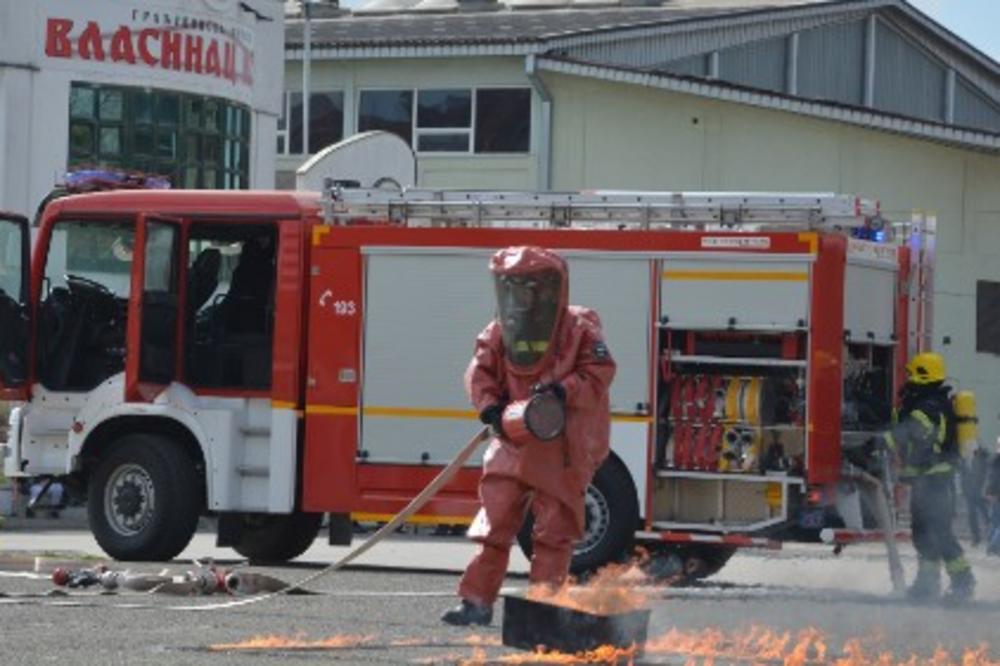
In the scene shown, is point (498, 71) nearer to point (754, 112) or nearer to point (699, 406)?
point (754, 112)

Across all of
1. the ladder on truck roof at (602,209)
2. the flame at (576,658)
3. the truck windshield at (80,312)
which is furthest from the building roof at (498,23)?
the flame at (576,658)

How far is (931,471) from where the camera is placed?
55.5ft

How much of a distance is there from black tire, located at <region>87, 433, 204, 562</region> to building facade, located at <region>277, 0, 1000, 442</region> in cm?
2085

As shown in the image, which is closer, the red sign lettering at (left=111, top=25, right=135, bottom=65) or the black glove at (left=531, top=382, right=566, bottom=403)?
the black glove at (left=531, top=382, right=566, bottom=403)

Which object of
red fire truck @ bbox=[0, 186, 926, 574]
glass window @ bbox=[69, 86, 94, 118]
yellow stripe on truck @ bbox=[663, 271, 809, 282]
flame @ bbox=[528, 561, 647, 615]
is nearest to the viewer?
flame @ bbox=[528, 561, 647, 615]

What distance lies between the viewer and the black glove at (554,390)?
12047 millimetres

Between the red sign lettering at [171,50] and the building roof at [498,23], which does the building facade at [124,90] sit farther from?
the building roof at [498,23]

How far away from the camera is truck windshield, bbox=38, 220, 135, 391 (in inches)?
765

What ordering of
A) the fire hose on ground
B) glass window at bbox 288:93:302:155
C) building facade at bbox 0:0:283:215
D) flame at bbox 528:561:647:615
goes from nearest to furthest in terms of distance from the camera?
flame at bbox 528:561:647:615
the fire hose on ground
building facade at bbox 0:0:283:215
glass window at bbox 288:93:302:155

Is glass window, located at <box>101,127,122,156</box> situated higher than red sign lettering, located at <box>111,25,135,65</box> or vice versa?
red sign lettering, located at <box>111,25,135,65</box>

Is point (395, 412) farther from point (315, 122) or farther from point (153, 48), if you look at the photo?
point (315, 122)

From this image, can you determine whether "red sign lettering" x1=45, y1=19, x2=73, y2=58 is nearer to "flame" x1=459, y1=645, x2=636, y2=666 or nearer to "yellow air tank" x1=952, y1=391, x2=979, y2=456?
"yellow air tank" x1=952, y1=391, x2=979, y2=456

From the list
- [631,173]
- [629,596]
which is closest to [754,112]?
[631,173]

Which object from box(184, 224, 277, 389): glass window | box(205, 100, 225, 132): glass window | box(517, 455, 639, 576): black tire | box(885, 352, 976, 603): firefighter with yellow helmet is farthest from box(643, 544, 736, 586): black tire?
box(205, 100, 225, 132): glass window
